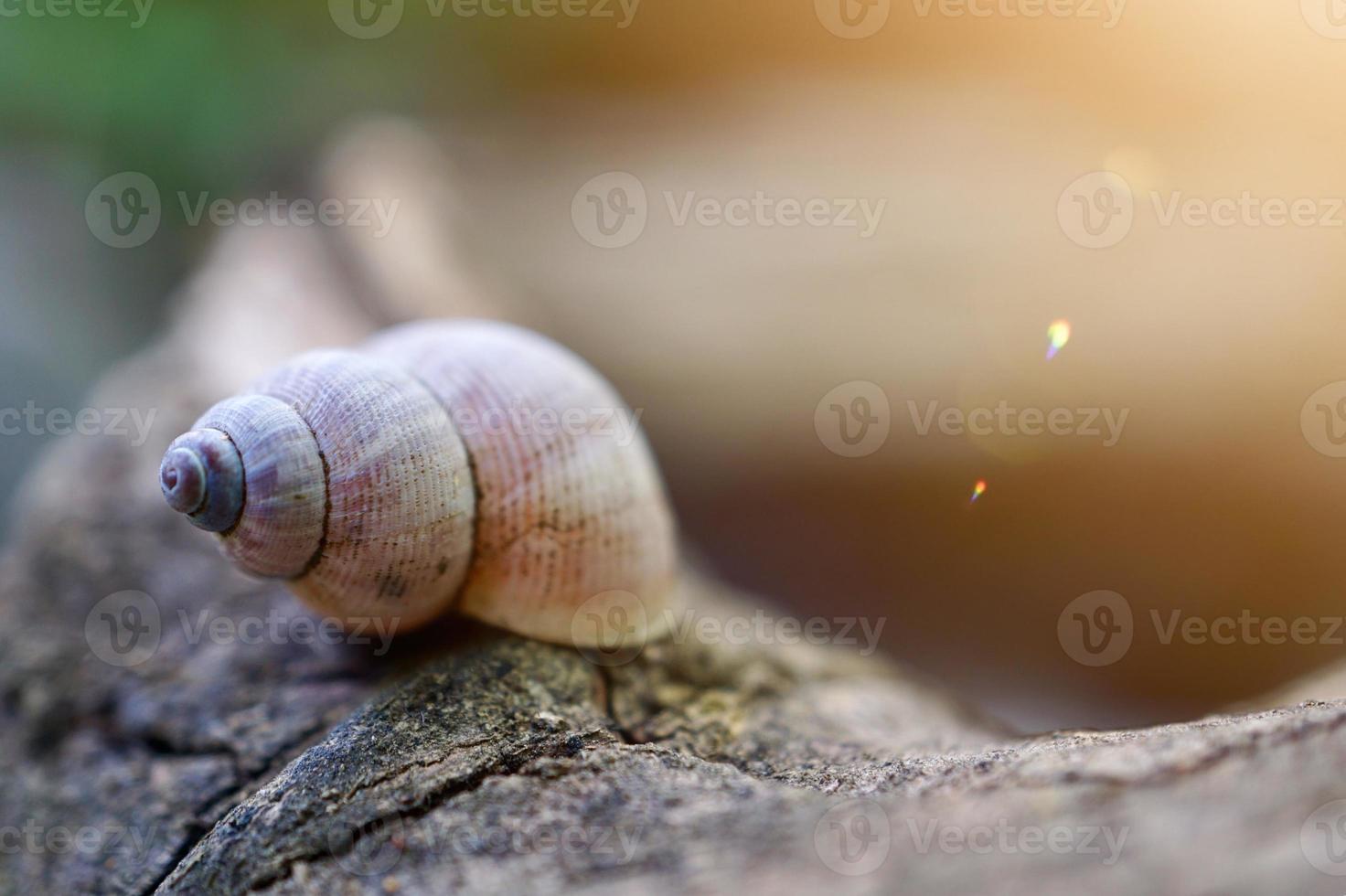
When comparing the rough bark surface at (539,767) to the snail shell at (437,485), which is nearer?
the rough bark surface at (539,767)

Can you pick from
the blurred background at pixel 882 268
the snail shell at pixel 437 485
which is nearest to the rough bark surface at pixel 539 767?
the snail shell at pixel 437 485

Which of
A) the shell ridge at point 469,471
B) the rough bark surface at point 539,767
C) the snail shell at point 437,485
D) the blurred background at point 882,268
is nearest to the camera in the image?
the rough bark surface at point 539,767

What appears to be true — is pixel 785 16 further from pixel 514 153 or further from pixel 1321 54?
pixel 1321 54

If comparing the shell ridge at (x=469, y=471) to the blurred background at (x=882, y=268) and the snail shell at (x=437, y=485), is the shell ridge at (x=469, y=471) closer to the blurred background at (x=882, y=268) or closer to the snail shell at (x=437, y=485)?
the snail shell at (x=437, y=485)

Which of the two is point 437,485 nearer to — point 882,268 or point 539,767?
point 539,767

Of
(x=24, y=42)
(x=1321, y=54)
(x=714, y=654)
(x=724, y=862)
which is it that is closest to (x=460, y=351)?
(x=714, y=654)

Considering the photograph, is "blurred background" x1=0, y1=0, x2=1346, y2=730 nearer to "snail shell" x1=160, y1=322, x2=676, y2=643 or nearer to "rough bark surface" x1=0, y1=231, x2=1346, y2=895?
"rough bark surface" x1=0, y1=231, x2=1346, y2=895
